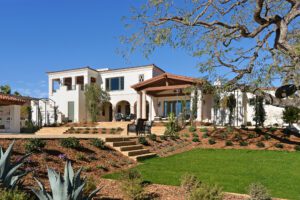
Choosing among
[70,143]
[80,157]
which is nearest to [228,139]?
[70,143]

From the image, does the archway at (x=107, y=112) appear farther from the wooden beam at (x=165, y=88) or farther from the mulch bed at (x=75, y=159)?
the mulch bed at (x=75, y=159)

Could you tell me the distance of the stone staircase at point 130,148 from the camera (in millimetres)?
12375

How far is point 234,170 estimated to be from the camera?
33.3 feet

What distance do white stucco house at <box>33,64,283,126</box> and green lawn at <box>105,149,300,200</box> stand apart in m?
12.4

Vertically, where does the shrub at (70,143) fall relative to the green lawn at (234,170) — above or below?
above

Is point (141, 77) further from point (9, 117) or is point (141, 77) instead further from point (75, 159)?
point (75, 159)

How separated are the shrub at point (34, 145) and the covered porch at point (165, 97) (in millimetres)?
16709

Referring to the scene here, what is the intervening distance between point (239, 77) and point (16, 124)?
1953 cm

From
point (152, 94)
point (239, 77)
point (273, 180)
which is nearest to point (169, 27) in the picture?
point (239, 77)

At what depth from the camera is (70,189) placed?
450cm

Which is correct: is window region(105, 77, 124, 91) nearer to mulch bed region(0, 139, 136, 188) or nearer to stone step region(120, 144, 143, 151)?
stone step region(120, 144, 143, 151)

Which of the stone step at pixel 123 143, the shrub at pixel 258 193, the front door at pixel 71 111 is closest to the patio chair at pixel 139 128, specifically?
the stone step at pixel 123 143

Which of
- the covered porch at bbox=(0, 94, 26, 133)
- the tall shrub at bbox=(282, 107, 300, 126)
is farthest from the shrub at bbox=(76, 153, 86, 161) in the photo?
the tall shrub at bbox=(282, 107, 300, 126)

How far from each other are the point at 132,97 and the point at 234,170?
2416cm
